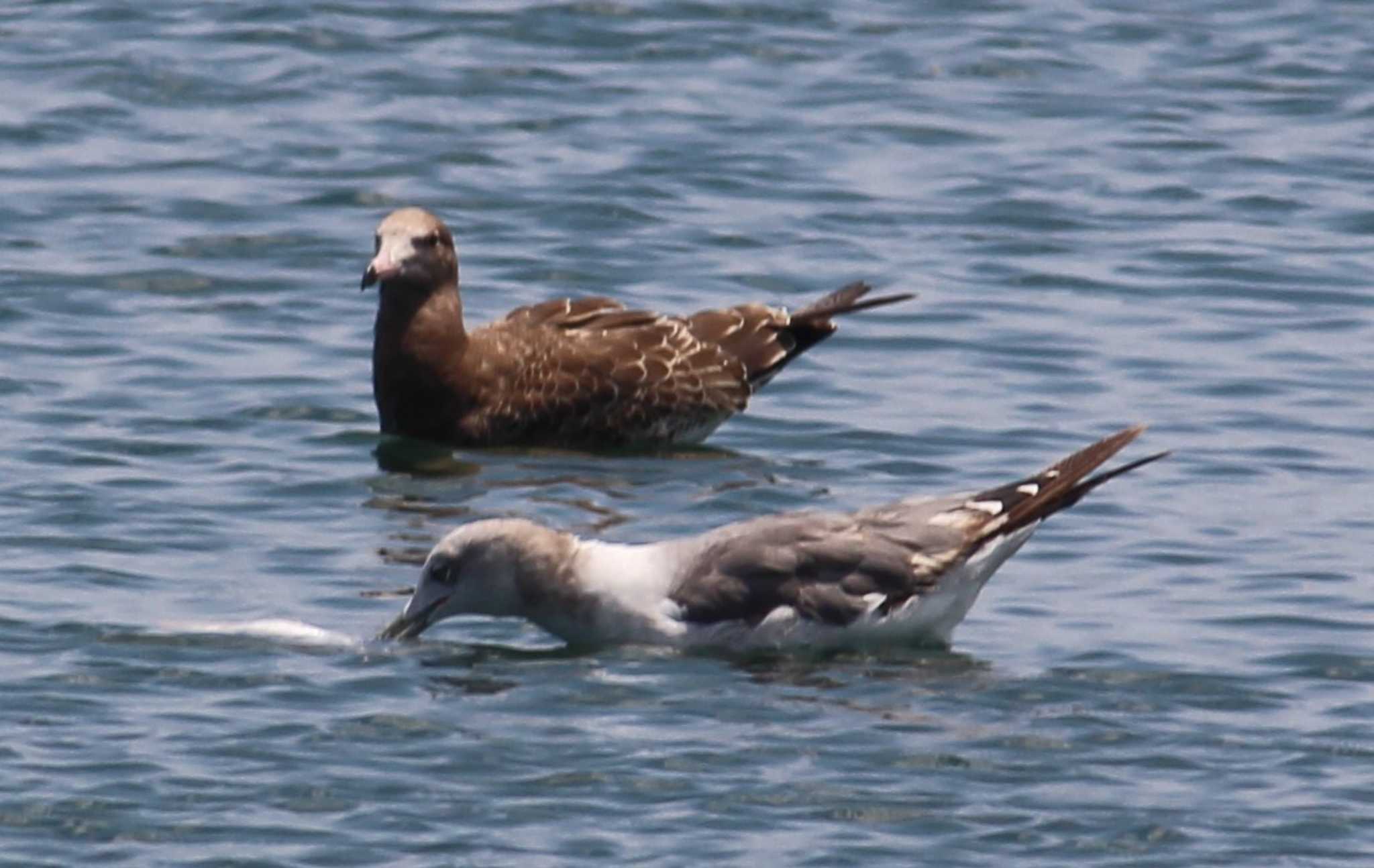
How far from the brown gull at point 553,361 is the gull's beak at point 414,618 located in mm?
3230

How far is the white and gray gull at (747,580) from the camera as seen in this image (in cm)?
1207

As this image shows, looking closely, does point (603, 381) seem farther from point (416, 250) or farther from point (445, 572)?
point (445, 572)

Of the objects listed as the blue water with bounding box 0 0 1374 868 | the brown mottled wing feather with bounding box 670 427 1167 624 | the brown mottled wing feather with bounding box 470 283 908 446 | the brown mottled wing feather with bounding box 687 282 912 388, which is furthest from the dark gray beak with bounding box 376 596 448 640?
the brown mottled wing feather with bounding box 687 282 912 388

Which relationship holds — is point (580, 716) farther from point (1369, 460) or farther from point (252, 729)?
point (1369, 460)

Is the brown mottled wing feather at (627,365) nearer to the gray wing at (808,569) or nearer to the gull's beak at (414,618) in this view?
the gray wing at (808,569)

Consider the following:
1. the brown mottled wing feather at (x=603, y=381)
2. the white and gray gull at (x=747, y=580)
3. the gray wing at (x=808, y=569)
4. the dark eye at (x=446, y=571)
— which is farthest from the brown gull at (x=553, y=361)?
the dark eye at (x=446, y=571)

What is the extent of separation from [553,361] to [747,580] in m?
3.58

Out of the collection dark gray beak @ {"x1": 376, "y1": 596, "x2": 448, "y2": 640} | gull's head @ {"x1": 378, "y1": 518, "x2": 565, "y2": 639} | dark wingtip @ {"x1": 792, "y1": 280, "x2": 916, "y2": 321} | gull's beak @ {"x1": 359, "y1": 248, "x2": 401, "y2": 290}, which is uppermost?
gull's beak @ {"x1": 359, "y1": 248, "x2": 401, "y2": 290}

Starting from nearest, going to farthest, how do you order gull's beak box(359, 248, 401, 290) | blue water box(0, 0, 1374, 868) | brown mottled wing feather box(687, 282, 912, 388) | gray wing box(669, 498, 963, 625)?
blue water box(0, 0, 1374, 868)
gray wing box(669, 498, 963, 625)
gull's beak box(359, 248, 401, 290)
brown mottled wing feather box(687, 282, 912, 388)

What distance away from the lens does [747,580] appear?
1208 cm

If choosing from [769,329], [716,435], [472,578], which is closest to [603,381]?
[716,435]

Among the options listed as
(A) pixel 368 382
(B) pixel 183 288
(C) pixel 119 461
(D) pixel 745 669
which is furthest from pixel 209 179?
(D) pixel 745 669

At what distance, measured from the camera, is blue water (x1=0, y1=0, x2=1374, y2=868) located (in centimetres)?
1044

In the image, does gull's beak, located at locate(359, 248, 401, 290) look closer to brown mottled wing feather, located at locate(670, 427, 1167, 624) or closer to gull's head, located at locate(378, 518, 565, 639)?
gull's head, located at locate(378, 518, 565, 639)
